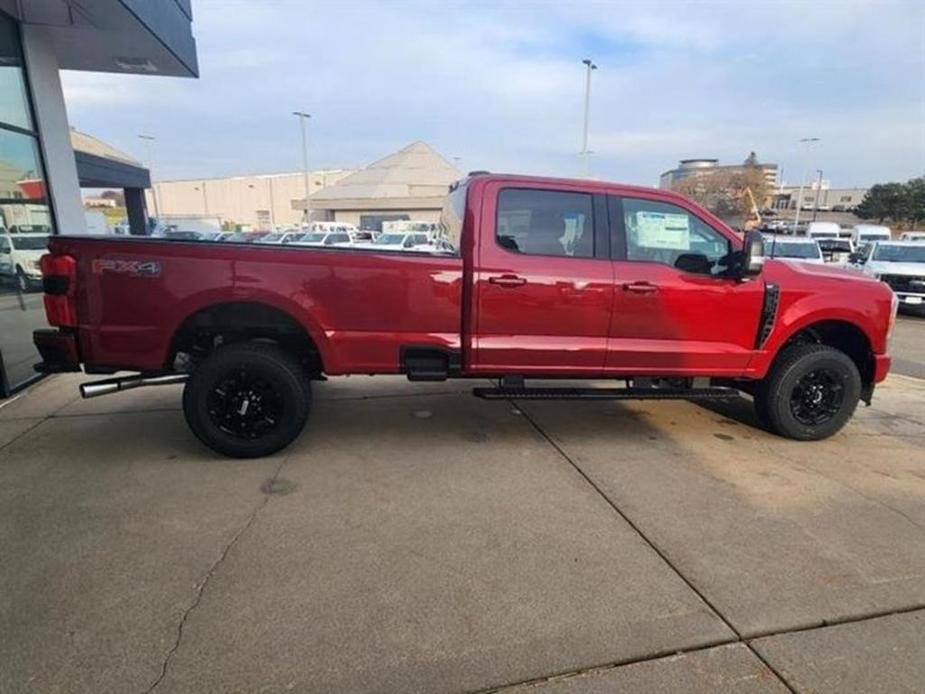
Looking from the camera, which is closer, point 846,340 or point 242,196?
point 846,340

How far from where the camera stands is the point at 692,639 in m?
2.45

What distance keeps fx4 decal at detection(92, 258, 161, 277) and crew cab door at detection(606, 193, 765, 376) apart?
128 inches

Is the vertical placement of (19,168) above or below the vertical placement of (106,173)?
below

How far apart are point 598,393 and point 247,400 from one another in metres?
2.64

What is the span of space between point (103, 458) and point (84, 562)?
1530 mm

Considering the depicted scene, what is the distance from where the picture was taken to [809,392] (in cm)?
481

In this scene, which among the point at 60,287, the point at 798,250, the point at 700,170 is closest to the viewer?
the point at 60,287

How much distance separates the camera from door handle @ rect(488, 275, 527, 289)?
13.5ft

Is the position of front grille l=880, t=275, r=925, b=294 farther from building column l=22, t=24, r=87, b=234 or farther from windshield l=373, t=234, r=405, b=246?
windshield l=373, t=234, r=405, b=246

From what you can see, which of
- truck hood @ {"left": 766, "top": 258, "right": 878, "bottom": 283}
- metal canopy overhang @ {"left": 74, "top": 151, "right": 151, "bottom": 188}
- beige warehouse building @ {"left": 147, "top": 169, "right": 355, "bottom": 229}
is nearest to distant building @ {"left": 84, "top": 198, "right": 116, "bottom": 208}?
beige warehouse building @ {"left": 147, "top": 169, "right": 355, "bottom": 229}

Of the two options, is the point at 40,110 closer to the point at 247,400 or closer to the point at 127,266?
the point at 127,266

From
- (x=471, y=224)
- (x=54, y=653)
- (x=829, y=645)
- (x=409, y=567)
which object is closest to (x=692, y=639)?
(x=829, y=645)

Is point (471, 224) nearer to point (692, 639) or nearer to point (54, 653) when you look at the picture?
point (692, 639)

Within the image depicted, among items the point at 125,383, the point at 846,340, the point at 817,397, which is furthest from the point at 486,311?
the point at 846,340
